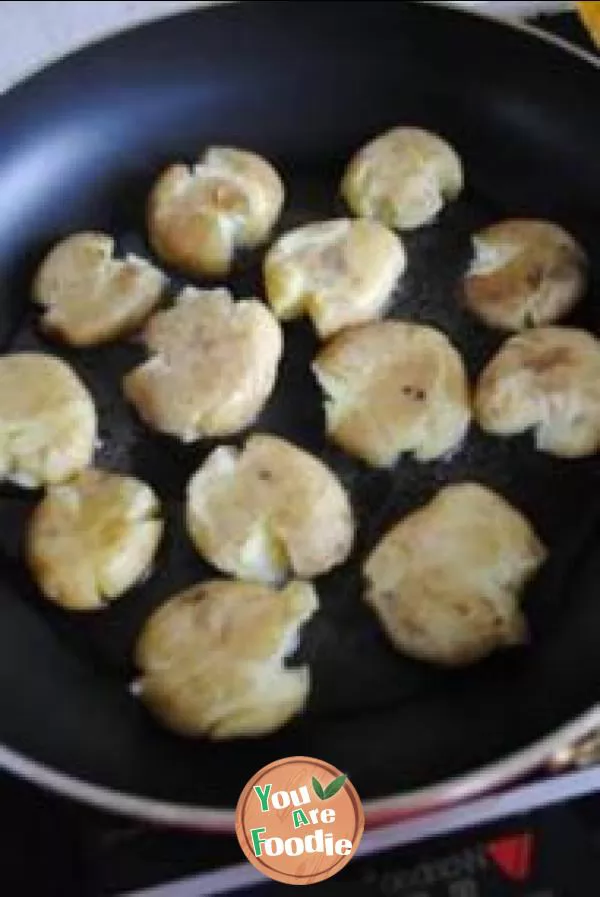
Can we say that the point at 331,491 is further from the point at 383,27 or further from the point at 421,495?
the point at 383,27

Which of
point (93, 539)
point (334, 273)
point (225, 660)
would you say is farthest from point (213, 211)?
point (225, 660)

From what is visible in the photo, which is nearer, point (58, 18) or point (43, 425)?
point (43, 425)

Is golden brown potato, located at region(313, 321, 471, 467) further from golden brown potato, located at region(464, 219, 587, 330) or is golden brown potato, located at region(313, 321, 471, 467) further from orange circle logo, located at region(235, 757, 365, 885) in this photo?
orange circle logo, located at region(235, 757, 365, 885)

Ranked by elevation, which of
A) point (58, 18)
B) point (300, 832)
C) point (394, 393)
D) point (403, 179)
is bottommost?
point (300, 832)

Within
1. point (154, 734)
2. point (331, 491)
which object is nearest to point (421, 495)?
point (331, 491)

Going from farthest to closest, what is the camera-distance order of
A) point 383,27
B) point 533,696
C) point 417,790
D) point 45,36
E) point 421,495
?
point 45,36 < point 383,27 < point 421,495 < point 533,696 < point 417,790

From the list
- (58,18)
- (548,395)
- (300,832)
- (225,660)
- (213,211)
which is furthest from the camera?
(58,18)

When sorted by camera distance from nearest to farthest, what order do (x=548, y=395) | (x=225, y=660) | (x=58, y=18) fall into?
(x=225, y=660), (x=548, y=395), (x=58, y=18)

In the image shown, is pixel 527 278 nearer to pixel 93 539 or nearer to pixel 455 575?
pixel 455 575
